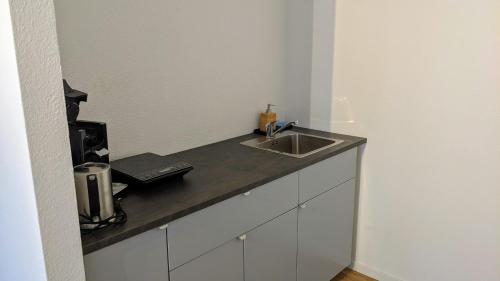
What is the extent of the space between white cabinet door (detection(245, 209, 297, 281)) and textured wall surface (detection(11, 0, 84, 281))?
86 cm

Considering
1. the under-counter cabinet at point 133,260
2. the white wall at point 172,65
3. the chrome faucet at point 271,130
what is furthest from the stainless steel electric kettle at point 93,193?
the chrome faucet at point 271,130

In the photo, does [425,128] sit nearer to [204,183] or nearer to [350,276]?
[350,276]

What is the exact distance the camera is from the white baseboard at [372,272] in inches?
102

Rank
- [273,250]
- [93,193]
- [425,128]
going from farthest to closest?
[425,128], [273,250], [93,193]

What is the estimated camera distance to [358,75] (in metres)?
2.47

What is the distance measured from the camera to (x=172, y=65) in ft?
6.88

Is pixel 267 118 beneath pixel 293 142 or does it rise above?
above

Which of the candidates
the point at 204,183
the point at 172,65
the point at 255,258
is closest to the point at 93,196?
Result: the point at 204,183

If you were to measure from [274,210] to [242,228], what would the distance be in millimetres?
226

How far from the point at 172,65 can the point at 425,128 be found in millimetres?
1395

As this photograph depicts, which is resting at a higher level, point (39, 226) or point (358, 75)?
point (358, 75)

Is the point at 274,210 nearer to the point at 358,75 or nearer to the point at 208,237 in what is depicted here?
the point at 208,237

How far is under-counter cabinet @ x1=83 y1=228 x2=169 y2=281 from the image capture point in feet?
4.23

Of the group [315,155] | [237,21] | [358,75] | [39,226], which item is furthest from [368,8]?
[39,226]
